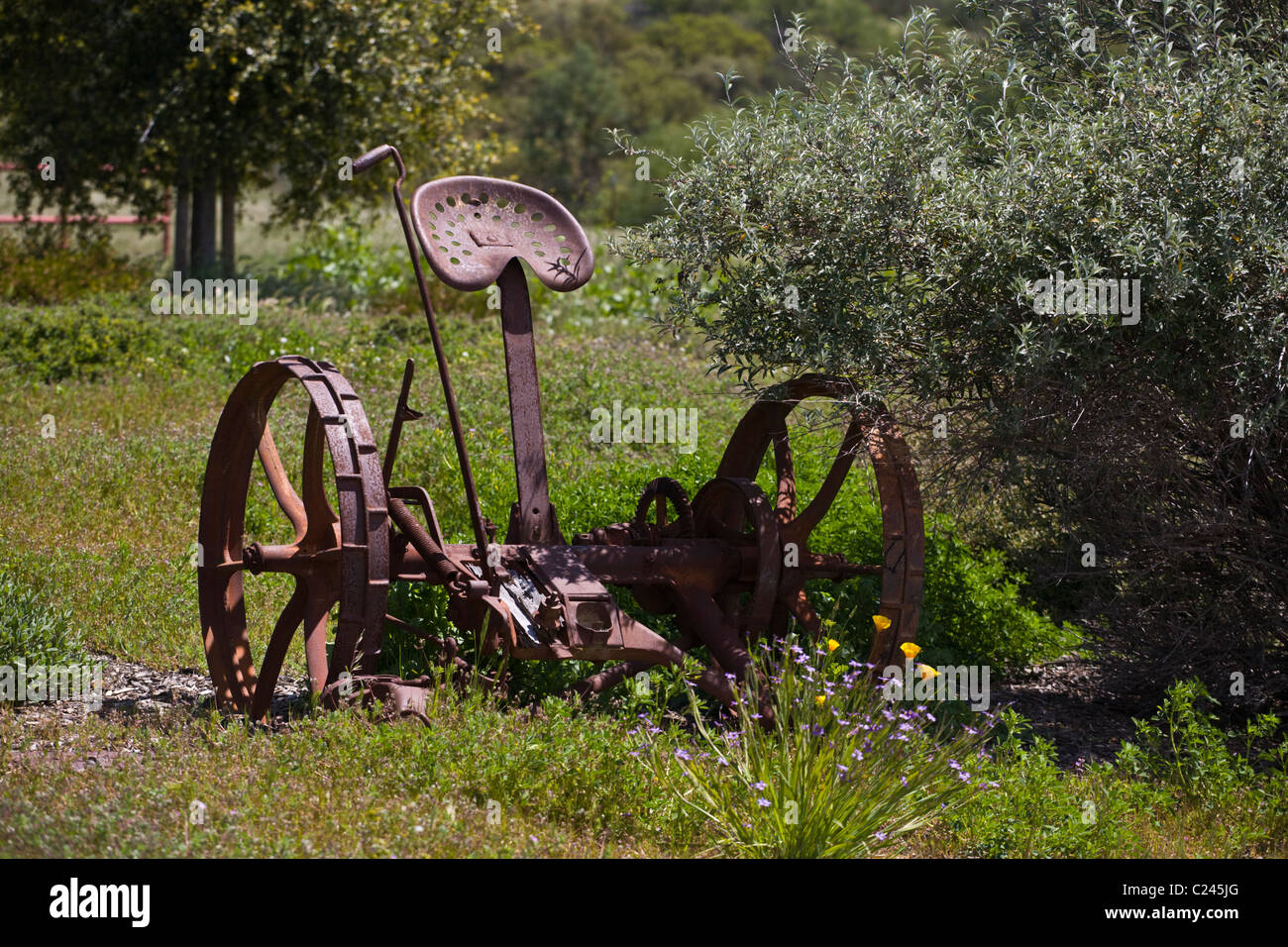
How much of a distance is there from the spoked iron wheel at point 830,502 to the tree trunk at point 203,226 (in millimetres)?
10181

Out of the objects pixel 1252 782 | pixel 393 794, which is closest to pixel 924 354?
pixel 1252 782

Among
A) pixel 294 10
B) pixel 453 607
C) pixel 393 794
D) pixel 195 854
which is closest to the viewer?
pixel 195 854

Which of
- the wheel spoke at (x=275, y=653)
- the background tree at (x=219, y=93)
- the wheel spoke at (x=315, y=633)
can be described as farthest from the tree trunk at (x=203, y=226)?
the wheel spoke at (x=315, y=633)

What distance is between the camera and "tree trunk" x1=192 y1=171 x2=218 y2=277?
13.7 m

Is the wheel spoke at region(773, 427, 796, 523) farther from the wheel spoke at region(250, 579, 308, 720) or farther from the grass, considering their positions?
the wheel spoke at region(250, 579, 308, 720)

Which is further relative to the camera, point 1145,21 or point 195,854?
point 1145,21

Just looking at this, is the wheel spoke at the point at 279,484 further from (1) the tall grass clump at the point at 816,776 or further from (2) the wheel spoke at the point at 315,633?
(1) the tall grass clump at the point at 816,776

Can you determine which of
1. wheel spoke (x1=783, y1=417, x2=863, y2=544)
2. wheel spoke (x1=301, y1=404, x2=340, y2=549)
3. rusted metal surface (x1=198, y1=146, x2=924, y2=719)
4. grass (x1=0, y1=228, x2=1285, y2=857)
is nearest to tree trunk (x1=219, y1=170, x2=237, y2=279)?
grass (x1=0, y1=228, x2=1285, y2=857)

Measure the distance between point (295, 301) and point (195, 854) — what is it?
10605 mm

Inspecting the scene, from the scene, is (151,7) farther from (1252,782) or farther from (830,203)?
(1252,782)

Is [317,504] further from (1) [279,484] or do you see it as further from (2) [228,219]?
(2) [228,219]

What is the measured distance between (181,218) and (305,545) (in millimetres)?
10961

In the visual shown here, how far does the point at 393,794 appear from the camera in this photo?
3.49 meters

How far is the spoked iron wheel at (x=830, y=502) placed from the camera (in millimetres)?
4266
